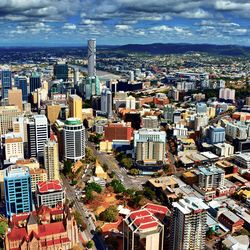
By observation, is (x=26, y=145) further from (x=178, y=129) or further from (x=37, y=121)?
(x=178, y=129)

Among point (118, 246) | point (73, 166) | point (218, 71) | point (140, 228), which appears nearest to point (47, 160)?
point (73, 166)

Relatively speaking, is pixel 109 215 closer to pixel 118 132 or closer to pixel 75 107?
pixel 118 132

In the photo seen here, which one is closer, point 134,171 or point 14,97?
point 134,171

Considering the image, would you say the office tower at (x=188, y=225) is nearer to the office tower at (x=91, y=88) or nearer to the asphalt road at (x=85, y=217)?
the asphalt road at (x=85, y=217)

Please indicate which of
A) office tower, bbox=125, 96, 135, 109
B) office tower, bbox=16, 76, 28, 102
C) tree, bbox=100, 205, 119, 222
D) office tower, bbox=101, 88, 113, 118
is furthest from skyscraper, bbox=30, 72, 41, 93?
tree, bbox=100, 205, 119, 222

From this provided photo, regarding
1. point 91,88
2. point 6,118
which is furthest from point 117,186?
point 91,88

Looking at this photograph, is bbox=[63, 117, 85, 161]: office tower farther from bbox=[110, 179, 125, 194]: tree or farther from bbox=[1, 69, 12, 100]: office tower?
bbox=[1, 69, 12, 100]: office tower
